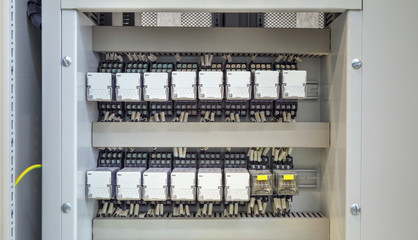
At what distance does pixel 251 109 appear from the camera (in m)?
1.46

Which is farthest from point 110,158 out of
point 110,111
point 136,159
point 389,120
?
point 389,120

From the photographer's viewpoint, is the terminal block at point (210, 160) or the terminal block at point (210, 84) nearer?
the terminal block at point (210, 84)

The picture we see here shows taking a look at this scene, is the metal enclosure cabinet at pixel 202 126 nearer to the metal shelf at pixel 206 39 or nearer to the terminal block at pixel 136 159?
the metal shelf at pixel 206 39

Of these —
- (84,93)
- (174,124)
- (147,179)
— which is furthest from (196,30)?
(147,179)

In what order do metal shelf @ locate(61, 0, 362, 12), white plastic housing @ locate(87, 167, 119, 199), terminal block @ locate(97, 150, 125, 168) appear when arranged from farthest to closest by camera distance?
terminal block @ locate(97, 150, 125, 168)
white plastic housing @ locate(87, 167, 119, 199)
metal shelf @ locate(61, 0, 362, 12)

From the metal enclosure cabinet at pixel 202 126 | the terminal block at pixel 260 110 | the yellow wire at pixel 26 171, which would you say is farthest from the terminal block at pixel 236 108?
the yellow wire at pixel 26 171

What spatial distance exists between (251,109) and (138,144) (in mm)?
557

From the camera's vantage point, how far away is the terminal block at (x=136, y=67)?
1459 millimetres

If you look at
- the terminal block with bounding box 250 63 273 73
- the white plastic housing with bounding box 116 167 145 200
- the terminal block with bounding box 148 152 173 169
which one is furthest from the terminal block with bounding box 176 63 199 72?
the white plastic housing with bounding box 116 167 145 200

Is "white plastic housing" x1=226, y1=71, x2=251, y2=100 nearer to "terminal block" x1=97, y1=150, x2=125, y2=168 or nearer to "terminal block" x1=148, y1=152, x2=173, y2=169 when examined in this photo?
"terminal block" x1=148, y1=152, x2=173, y2=169

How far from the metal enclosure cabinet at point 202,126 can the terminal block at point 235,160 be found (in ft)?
0.51

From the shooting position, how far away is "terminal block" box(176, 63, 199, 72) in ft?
4.81

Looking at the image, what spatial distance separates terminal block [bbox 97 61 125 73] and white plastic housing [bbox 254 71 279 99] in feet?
2.14

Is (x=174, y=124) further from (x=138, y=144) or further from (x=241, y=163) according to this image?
(x=241, y=163)
